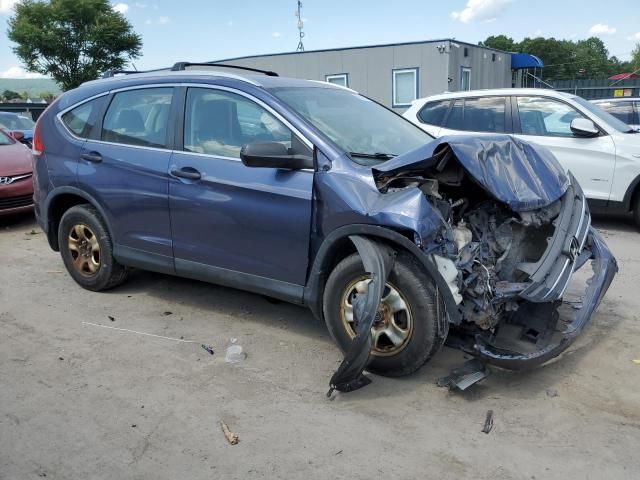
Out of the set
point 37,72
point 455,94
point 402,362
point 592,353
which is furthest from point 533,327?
point 37,72

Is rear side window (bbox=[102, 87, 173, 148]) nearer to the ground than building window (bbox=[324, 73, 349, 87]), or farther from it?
nearer to the ground

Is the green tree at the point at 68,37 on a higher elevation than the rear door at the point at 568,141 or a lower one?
higher

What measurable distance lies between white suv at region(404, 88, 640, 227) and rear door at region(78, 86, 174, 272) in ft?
15.2

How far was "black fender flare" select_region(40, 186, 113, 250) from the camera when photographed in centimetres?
496

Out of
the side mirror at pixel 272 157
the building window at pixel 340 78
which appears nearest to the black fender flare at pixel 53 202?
the side mirror at pixel 272 157

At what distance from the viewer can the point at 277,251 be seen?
3.95 metres

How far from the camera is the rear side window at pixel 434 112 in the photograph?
825 centimetres

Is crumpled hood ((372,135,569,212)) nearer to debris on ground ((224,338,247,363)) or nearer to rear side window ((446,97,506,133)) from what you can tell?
debris on ground ((224,338,247,363))

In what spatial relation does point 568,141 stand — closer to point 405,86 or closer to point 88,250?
point 88,250

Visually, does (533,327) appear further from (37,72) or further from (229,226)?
(37,72)

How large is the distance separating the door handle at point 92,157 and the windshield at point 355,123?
5.62ft

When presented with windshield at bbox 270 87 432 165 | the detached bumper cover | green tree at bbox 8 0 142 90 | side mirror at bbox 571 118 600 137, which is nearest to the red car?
windshield at bbox 270 87 432 165

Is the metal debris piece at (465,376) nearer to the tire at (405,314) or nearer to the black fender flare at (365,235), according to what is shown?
the tire at (405,314)

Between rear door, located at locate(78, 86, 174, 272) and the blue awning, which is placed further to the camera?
the blue awning
